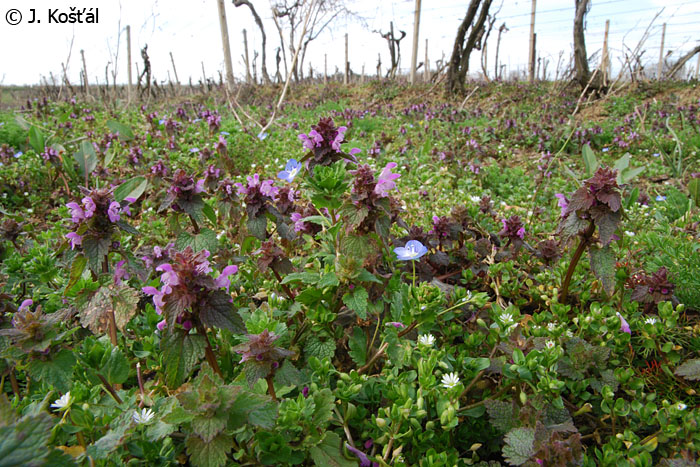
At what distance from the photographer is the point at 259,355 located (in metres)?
1.02

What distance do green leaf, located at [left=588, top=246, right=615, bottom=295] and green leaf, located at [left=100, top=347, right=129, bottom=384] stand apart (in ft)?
5.06

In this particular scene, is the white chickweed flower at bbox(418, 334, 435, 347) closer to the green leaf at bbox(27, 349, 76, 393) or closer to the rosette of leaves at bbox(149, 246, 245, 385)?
the rosette of leaves at bbox(149, 246, 245, 385)

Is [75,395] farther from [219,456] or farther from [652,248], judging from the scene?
[652,248]

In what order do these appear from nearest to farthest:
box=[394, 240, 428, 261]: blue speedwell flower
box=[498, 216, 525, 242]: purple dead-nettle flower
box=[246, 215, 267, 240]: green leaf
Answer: box=[394, 240, 428, 261]: blue speedwell flower, box=[246, 215, 267, 240]: green leaf, box=[498, 216, 525, 242]: purple dead-nettle flower

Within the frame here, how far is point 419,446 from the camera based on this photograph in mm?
1114

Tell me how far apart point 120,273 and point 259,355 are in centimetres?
78

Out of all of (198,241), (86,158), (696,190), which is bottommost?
(696,190)

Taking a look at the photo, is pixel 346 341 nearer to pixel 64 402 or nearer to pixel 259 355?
pixel 259 355

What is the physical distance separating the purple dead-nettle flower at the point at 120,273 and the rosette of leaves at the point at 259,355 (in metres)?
0.66

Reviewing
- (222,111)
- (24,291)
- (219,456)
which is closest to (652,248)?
(219,456)

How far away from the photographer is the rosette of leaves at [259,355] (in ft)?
3.31

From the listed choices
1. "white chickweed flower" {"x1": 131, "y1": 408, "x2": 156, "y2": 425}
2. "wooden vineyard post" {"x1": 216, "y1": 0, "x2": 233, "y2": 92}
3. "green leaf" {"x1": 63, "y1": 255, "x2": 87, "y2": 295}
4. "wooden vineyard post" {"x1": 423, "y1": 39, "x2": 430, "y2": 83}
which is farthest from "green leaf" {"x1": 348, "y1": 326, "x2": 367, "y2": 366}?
"wooden vineyard post" {"x1": 423, "y1": 39, "x2": 430, "y2": 83}

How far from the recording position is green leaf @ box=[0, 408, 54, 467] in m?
0.65

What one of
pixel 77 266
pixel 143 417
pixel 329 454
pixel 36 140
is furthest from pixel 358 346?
pixel 36 140
